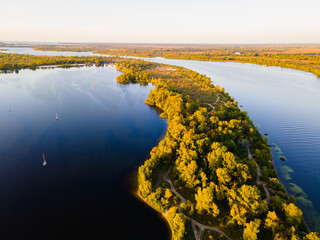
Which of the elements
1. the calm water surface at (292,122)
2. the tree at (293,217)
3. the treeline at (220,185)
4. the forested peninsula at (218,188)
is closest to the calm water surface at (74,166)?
the forested peninsula at (218,188)

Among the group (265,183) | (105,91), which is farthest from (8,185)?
(105,91)

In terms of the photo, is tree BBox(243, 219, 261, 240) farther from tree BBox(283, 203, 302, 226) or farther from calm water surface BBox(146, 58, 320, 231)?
calm water surface BBox(146, 58, 320, 231)

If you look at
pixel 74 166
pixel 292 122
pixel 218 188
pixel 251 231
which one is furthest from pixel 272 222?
pixel 292 122

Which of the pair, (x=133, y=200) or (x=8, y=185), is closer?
(x=133, y=200)

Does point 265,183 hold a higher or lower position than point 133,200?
higher

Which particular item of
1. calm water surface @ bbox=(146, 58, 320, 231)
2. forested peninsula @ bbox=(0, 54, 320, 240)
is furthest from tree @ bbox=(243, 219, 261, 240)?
calm water surface @ bbox=(146, 58, 320, 231)

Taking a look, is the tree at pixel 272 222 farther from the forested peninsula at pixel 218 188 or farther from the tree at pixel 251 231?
the tree at pixel 251 231

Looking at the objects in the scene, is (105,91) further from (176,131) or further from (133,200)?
(133,200)
